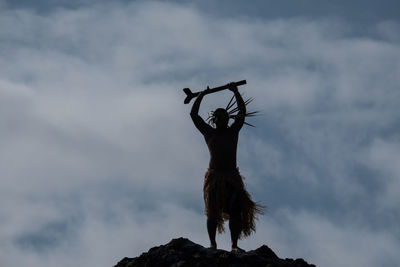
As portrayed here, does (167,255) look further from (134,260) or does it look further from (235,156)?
(235,156)

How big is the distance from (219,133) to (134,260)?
2482 millimetres

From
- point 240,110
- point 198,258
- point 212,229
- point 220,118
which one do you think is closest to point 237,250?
point 212,229

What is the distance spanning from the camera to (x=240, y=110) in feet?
35.9

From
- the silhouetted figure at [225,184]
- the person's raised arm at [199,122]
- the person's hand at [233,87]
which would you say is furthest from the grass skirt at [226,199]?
the person's hand at [233,87]

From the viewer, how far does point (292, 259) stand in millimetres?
9836

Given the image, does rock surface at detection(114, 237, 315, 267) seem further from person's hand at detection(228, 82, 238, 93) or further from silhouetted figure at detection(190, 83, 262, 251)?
person's hand at detection(228, 82, 238, 93)

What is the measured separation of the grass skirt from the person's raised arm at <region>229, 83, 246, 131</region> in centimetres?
74

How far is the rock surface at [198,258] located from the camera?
30.3 feet

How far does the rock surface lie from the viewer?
923cm

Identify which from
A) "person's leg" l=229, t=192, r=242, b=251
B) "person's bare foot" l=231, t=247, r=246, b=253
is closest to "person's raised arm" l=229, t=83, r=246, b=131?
"person's leg" l=229, t=192, r=242, b=251

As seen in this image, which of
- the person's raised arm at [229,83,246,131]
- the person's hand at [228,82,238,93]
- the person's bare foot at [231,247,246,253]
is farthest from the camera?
the person's hand at [228,82,238,93]

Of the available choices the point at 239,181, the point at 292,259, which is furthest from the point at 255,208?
the point at 292,259

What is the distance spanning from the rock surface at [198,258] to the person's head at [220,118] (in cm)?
206

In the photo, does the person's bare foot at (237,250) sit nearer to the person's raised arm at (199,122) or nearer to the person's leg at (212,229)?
the person's leg at (212,229)
